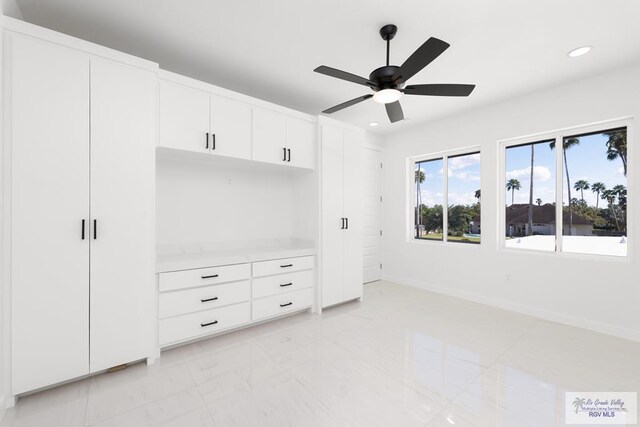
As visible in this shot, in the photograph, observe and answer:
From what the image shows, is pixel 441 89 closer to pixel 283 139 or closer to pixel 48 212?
pixel 283 139

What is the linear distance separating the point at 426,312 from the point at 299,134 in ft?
9.12

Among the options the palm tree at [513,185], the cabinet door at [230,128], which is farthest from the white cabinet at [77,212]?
the palm tree at [513,185]

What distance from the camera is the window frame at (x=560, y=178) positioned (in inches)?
113

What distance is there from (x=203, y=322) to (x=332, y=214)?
1.93 metres

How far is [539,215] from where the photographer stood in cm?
362

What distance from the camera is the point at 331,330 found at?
3.04 m

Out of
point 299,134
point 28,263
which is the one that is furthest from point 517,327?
point 28,263

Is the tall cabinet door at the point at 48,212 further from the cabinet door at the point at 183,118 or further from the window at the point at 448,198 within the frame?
the window at the point at 448,198

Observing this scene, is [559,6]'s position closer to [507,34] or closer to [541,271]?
[507,34]

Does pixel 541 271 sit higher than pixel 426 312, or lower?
higher

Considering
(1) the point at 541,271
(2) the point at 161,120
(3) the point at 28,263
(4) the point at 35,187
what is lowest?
(1) the point at 541,271

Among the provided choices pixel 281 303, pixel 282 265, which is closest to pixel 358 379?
pixel 281 303

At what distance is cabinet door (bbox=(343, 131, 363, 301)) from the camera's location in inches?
150
